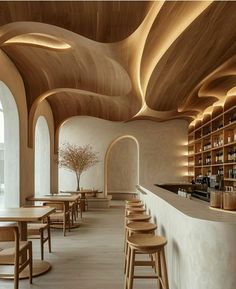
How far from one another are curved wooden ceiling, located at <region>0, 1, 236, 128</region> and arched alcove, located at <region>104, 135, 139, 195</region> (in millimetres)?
3504

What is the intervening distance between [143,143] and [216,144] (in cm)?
354

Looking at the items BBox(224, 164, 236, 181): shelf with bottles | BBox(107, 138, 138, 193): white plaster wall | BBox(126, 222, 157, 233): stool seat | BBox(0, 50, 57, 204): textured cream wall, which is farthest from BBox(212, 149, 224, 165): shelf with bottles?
BBox(126, 222, 157, 233): stool seat

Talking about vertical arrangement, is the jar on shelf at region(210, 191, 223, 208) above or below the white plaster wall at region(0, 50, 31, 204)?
below

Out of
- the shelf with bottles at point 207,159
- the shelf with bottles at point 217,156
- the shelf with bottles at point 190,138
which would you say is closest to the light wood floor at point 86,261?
the shelf with bottles at point 217,156

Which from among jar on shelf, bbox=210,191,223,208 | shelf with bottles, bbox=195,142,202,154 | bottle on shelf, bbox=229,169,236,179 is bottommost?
jar on shelf, bbox=210,191,223,208

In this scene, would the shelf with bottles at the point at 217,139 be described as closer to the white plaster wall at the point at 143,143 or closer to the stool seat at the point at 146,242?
the white plaster wall at the point at 143,143

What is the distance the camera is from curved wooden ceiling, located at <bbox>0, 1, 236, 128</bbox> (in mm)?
3715

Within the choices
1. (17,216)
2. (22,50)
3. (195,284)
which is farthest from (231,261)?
(22,50)

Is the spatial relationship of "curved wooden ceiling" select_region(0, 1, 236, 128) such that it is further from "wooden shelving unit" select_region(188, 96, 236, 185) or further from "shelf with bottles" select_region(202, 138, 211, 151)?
"shelf with bottles" select_region(202, 138, 211, 151)

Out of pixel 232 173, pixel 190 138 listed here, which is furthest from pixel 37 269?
pixel 190 138

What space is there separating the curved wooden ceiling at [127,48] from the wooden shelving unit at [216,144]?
489 mm

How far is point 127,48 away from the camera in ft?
15.9

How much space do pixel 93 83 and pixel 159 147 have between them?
4757mm

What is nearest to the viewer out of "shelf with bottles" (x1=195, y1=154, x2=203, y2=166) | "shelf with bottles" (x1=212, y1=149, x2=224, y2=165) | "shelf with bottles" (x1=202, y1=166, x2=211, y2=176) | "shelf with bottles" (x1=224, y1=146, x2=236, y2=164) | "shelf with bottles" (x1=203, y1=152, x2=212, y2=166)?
"shelf with bottles" (x1=224, y1=146, x2=236, y2=164)
